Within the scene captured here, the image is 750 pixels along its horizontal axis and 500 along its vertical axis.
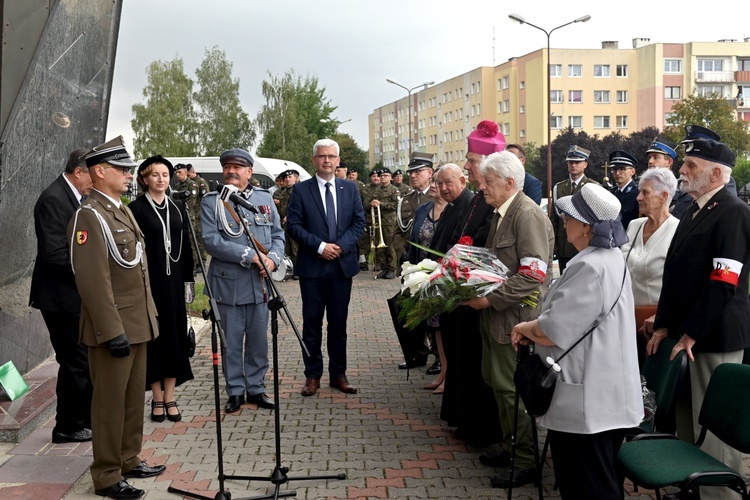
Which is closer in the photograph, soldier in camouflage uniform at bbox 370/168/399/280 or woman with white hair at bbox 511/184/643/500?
woman with white hair at bbox 511/184/643/500

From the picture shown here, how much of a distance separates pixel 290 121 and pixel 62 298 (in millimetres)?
61674

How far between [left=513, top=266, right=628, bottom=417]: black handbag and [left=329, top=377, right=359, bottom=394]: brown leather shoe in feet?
12.5

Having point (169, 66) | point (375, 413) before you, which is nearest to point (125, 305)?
point (375, 413)

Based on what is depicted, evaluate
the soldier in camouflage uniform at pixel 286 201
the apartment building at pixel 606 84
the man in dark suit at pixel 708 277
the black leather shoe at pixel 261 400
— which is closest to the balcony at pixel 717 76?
the apartment building at pixel 606 84

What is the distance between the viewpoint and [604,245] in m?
3.96

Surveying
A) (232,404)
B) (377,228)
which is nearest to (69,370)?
(232,404)

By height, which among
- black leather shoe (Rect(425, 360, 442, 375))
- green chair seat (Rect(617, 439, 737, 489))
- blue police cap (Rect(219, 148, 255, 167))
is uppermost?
blue police cap (Rect(219, 148, 255, 167))

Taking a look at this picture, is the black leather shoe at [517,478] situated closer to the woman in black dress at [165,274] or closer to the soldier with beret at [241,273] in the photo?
the soldier with beret at [241,273]

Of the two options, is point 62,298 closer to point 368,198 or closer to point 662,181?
point 662,181

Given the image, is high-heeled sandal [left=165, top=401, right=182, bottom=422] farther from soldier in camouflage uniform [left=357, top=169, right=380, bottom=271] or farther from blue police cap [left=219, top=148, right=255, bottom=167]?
soldier in camouflage uniform [left=357, top=169, right=380, bottom=271]

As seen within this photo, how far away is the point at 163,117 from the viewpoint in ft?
216

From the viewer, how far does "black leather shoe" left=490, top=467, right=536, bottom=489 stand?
17.7ft

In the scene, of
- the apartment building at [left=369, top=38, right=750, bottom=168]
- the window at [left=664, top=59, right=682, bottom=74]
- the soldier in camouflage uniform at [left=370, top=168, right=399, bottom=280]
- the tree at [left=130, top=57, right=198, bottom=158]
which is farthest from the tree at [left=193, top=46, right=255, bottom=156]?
the soldier in camouflage uniform at [left=370, top=168, right=399, bottom=280]

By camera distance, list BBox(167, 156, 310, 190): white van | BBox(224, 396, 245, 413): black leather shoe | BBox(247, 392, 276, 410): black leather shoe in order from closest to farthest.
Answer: BBox(224, 396, 245, 413): black leather shoe, BBox(247, 392, 276, 410): black leather shoe, BBox(167, 156, 310, 190): white van
